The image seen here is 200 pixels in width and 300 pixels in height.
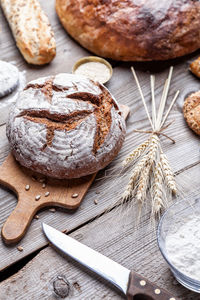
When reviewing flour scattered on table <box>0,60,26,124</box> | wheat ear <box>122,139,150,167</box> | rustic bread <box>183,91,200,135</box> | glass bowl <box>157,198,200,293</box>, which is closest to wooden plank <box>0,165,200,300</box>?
glass bowl <box>157,198,200,293</box>

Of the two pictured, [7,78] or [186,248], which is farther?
[7,78]

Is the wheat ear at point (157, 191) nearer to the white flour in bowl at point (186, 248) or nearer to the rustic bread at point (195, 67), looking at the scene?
the white flour in bowl at point (186, 248)

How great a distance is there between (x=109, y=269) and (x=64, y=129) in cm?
65

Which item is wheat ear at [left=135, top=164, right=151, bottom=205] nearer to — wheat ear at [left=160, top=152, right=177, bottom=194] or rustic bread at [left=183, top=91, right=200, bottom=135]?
→ wheat ear at [left=160, top=152, right=177, bottom=194]

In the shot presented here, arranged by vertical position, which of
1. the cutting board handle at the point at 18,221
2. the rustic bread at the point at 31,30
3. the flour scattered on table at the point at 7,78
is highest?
the rustic bread at the point at 31,30

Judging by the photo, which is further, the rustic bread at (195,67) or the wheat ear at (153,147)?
the rustic bread at (195,67)

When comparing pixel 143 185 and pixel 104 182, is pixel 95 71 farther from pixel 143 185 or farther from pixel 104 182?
pixel 143 185

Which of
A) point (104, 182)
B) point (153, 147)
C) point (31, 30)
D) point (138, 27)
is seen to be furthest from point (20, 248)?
point (138, 27)

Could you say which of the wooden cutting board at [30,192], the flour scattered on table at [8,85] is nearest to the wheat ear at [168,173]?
the wooden cutting board at [30,192]

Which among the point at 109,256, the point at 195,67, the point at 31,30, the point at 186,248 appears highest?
the point at 31,30

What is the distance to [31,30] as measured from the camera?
2.38 meters

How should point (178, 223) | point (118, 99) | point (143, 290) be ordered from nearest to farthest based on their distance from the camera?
1. point (143, 290)
2. point (178, 223)
3. point (118, 99)

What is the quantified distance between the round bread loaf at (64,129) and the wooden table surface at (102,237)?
17 centimetres

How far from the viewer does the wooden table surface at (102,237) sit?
64.7 inches
